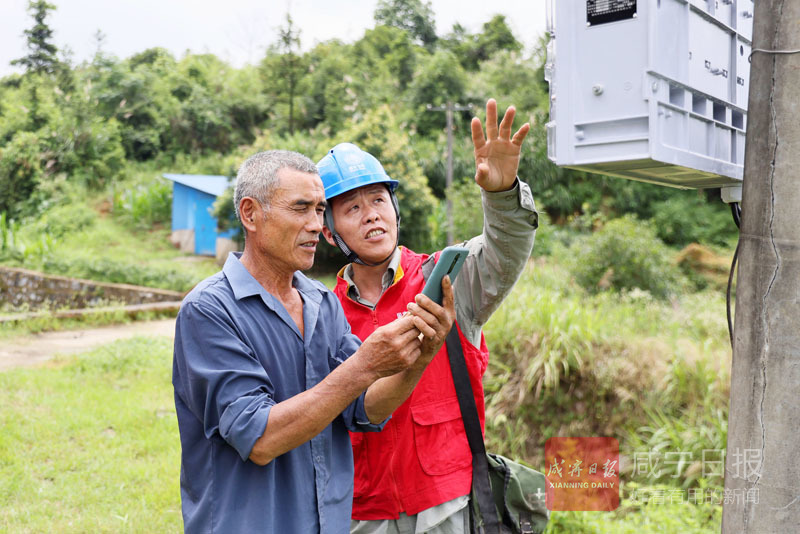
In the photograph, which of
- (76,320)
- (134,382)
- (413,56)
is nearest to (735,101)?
(134,382)

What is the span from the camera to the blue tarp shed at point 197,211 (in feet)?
58.9

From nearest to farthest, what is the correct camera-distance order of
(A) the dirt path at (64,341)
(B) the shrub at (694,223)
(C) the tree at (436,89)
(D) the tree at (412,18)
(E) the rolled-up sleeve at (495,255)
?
(E) the rolled-up sleeve at (495,255)
(A) the dirt path at (64,341)
(B) the shrub at (694,223)
(C) the tree at (436,89)
(D) the tree at (412,18)

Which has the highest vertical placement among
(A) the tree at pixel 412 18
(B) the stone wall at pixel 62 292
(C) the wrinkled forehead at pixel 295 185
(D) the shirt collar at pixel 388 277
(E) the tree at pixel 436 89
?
(A) the tree at pixel 412 18

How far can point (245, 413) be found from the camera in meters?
1.68

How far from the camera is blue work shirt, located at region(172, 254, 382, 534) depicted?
1729 mm

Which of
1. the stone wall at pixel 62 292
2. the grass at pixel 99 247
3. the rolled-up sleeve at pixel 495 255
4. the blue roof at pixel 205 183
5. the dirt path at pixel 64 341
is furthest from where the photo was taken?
the blue roof at pixel 205 183

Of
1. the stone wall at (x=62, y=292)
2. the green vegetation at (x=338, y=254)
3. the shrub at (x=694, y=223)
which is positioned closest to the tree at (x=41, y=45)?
the green vegetation at (x=338, y=254)

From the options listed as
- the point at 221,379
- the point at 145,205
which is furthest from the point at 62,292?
the point at 221,379

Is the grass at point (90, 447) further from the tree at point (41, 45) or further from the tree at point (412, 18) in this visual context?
the tree at point (412, 18)

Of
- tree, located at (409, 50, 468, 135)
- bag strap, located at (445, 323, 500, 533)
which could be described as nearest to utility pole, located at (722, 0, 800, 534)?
bag strap, located at (445, 323, 500, 533)

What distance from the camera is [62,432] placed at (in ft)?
18.6

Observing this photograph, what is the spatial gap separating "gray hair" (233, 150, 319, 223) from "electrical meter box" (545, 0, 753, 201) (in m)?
0.74

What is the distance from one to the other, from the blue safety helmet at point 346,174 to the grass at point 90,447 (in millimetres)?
2705

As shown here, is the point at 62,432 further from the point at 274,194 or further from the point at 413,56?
the point at 413,56
